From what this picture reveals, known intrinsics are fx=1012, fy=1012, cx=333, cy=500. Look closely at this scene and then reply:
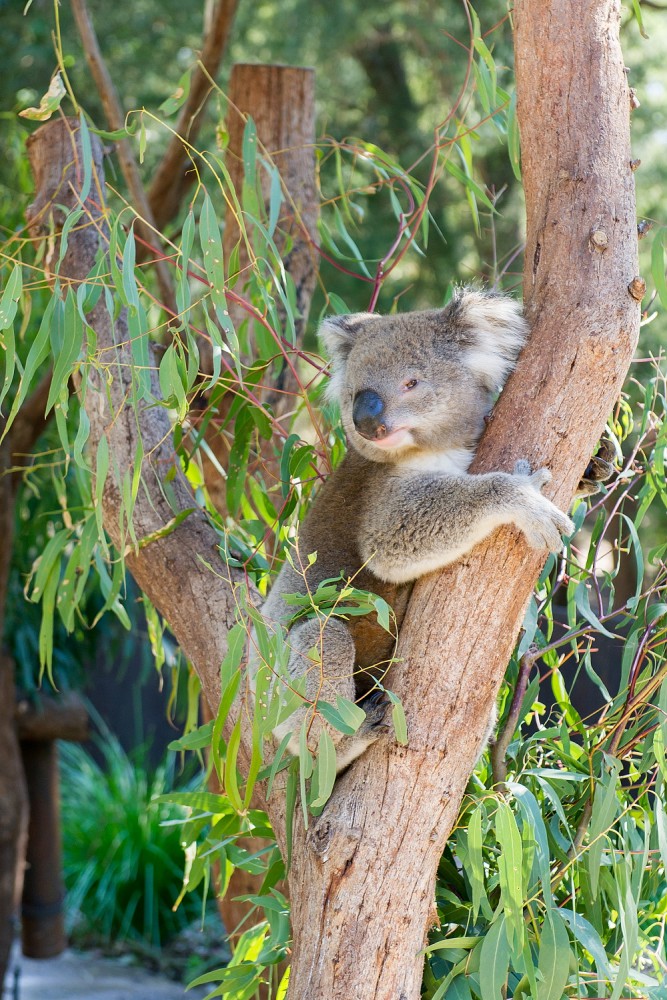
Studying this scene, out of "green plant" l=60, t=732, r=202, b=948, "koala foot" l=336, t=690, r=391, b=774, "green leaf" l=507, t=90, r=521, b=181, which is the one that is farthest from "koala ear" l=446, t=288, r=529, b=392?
"green plant" l=60, t=732, r=202, b=948

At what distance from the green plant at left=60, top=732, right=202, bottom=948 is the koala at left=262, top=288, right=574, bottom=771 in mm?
3271

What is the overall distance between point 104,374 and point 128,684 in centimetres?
473

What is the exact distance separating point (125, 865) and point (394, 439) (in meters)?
3.91

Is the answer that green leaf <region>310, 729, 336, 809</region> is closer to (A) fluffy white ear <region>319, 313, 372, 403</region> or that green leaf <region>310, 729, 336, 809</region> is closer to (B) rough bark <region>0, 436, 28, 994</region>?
(A) fluffy white ear <region>319, 313, 372, 403</region>

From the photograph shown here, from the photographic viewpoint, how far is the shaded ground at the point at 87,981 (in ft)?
14.6

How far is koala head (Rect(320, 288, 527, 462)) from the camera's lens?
1785 millimetres

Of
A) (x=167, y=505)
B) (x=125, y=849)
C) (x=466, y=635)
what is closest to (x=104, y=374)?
(x=167, y=505)

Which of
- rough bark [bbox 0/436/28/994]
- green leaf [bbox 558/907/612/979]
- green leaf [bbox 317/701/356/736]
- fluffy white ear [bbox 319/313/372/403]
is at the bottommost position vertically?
rough bark [bbox 0/436/28/994]

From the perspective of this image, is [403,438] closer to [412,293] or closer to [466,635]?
[466,635]

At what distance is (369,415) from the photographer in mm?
1774

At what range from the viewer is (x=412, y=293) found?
20.5ft

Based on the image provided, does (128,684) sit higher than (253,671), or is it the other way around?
(253,671)

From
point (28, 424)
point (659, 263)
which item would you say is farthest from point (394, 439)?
point (28, 424)

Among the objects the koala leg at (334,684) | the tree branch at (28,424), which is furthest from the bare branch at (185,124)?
the koala leg at (334,684)
